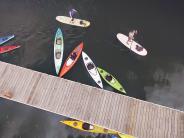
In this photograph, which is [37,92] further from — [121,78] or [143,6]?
[143,6]

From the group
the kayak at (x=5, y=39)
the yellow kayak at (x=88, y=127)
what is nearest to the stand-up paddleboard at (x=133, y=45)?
the yellow kayak at (x=88, y=127)

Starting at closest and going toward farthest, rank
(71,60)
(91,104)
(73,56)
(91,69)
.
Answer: (91,104) < (91,69) < (71,60) < (73,56)

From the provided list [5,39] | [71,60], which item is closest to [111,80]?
[71,60]

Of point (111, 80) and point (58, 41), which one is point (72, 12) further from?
point (111, 80)

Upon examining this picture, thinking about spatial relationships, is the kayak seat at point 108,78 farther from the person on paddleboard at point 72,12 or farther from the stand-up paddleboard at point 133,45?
the person on paddleboard at point 72,12

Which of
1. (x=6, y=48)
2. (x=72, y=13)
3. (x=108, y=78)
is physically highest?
(x=72, y=13)

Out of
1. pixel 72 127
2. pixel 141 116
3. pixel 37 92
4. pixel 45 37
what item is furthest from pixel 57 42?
pixel 141 116
